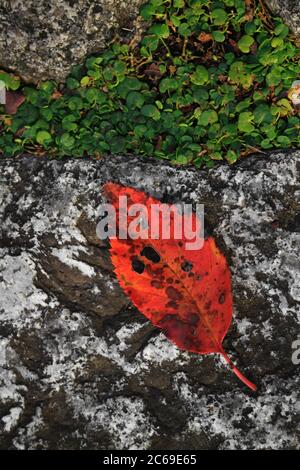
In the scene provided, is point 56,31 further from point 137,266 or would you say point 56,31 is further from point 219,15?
point 137,266

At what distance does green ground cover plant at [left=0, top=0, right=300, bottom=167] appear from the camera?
9.59 feet

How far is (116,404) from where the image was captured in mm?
2592

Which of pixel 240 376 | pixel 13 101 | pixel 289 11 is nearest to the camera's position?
pixel 240 376

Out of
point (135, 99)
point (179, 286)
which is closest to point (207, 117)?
point (135, 99)

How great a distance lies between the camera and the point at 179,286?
103 inches

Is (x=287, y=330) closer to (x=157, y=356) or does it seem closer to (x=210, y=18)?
(x=157, y=356)

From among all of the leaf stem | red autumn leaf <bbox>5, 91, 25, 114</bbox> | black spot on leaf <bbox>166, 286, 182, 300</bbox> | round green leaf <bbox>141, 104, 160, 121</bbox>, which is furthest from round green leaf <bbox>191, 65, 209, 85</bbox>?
the leaf stem

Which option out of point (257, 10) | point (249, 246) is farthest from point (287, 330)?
point (257, 10)

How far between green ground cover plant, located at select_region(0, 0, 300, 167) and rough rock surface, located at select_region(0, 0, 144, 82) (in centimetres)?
6

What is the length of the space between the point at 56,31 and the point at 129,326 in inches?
62.1

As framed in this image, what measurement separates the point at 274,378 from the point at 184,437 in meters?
0.49

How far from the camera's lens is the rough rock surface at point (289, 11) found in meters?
2.86

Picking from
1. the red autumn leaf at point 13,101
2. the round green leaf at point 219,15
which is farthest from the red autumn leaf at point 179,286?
the round green leaf at point 219,15

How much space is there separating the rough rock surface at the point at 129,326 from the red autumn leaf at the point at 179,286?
0.07 metres
